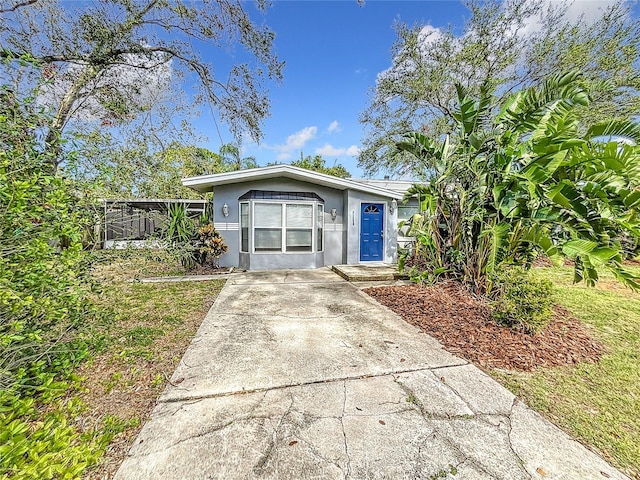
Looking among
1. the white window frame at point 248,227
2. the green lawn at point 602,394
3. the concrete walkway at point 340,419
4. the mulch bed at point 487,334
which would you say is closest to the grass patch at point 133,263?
the concrete walkway at point 340,419

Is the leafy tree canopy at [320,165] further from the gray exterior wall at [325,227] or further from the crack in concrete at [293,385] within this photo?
the crack in concrete at [293,385]

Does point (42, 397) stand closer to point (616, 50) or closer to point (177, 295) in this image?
point (177, 295)

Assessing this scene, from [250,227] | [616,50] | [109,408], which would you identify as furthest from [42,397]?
[616,50]

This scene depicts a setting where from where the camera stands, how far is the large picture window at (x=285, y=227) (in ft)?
29.1

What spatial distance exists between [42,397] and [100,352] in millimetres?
983

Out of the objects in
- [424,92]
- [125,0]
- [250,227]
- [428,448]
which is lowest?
[428,448]

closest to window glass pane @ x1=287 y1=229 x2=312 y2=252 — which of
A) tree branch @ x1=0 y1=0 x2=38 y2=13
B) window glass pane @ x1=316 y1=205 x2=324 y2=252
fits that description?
window glass pane @ x1=316 y1=205 x2=324 y2=252

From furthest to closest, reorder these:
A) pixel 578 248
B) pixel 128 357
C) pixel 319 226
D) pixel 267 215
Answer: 1. pixel 319 226
2. pixel 267 215
3. pixel 578 248
4. pixel 128 357

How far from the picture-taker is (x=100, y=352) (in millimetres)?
3236

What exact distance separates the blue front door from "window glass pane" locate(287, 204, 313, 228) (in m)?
1.97

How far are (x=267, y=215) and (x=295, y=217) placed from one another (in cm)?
91

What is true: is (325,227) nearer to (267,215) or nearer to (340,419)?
(267,215)

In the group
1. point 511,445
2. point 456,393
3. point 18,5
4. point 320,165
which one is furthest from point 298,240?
point 320,165

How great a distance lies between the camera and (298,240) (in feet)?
30.4
